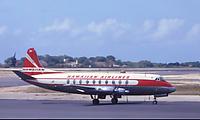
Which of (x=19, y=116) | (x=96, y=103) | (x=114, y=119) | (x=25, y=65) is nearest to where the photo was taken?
(x=114, y=119)

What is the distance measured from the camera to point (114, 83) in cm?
4331

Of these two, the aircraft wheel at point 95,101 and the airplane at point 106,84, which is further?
the airplane at point 106,84

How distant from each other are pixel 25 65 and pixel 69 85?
179 inches

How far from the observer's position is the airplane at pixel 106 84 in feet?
141

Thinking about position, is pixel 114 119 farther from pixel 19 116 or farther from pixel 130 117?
pixel 19 116

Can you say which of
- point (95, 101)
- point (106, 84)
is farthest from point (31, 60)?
point (95, 101)

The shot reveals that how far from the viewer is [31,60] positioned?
46.2 meters

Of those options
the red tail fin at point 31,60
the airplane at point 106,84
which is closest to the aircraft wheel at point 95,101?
the airplane at point 106,84

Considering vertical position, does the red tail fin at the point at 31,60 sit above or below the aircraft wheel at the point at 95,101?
above

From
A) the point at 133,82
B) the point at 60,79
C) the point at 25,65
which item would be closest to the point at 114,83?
the point at 133,82

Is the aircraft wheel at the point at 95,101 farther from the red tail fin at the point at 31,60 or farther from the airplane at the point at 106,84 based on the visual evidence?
the red tail fin at the point at 31,60

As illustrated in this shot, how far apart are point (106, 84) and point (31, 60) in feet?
21.7

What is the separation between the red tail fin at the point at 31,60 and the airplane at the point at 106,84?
4.17 feet

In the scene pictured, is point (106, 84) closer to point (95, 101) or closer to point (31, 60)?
point (95, 101)
